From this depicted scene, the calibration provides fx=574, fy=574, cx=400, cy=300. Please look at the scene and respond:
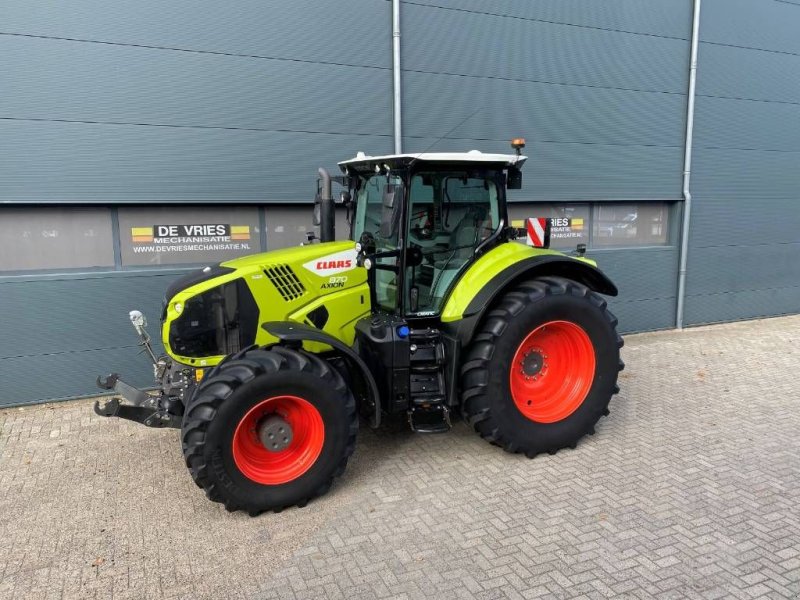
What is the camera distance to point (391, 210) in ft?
13.0

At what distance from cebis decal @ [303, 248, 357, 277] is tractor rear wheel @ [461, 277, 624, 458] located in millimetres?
1092

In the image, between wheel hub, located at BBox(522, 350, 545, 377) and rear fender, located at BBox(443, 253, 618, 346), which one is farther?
wheel hub, located at BBox(522, 350, 545, 377)

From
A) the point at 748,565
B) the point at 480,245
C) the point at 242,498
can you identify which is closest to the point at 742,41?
the point at 480,245

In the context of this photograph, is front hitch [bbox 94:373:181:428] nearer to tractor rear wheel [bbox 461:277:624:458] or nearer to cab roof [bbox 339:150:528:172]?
tractor rear wheel [bbox 461:277:624:458]

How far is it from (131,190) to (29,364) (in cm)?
195

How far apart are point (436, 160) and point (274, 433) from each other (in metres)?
2.15

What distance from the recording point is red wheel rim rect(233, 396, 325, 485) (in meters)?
3.62

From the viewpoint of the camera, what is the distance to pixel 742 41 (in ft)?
27.1

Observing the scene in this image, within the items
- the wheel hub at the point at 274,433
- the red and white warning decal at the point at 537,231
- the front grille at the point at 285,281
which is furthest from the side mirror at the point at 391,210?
the red and white warning decal at the point at 537,231

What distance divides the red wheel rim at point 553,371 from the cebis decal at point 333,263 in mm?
1470

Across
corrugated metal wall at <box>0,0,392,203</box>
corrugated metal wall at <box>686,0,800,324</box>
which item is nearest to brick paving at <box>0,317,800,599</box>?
corrugated metal wall at <box>0,0,392,203</box>

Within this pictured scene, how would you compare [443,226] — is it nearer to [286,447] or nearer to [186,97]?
[286,447]

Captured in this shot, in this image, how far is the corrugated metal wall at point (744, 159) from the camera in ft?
26.9

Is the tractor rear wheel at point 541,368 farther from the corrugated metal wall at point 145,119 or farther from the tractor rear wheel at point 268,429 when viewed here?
the corrugated metal wall at point 145,119
